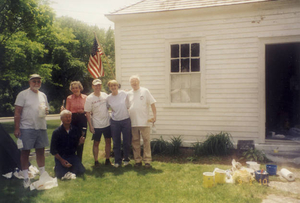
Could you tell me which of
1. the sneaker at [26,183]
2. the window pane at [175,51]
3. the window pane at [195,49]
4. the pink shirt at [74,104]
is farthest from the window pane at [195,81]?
the sneaker at [26,183]

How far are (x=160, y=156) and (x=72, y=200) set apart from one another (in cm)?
294

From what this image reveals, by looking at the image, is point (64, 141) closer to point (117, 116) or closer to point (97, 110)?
point (97, 110)

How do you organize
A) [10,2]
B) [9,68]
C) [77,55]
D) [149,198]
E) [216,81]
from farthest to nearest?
1. [77,55]
2. [9,68]
3. [10,2]
4. [216,81]
5. [149,198]

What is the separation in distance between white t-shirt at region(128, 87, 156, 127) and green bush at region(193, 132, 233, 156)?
5.80 ft

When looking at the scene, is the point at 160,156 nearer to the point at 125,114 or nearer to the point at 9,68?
the point at 125,114

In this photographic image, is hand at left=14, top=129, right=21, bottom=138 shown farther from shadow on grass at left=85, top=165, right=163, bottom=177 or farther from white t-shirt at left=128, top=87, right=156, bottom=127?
white t-shirt at left=128, top=87, right=156, bottom=127

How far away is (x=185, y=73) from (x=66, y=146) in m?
3.51

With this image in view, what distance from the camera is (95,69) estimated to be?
714 centimetres

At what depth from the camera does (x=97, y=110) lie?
5.18m

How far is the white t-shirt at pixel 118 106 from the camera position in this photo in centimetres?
520

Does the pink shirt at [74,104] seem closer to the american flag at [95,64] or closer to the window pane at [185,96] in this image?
the american flag at [95,64]

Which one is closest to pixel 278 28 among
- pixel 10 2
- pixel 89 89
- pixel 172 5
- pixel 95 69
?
pixel 172 5

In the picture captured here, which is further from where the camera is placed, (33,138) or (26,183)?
(33,138)

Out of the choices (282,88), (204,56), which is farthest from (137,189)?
(282,88)
